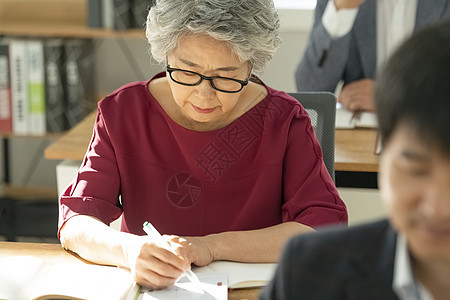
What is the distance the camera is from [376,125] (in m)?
0.81

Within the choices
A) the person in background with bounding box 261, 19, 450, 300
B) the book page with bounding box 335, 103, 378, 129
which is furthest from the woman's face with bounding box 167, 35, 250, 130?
the book page with bounding box 335, 103, 378, 129

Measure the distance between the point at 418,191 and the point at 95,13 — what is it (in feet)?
8.67

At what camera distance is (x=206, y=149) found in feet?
5.66

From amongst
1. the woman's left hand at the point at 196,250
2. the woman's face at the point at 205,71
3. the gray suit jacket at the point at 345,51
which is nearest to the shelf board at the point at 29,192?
the gray suit jacket at the point at 345,51

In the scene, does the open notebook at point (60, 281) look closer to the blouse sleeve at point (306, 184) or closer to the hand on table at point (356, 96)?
the blouse sleeve at point (306, 184)

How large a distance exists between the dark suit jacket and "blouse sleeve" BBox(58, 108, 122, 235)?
0.78 meters

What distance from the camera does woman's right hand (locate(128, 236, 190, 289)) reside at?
53.4 inches

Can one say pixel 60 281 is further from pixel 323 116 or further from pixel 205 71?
pixel 323 116

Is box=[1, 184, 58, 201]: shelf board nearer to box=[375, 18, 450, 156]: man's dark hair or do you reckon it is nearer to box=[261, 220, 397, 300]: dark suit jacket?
box=[261, 220, 397, 300]: dark suit jacket

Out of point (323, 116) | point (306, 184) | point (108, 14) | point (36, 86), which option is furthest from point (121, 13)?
point (306, 184)

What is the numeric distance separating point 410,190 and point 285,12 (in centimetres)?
281

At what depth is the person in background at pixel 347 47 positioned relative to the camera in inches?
102

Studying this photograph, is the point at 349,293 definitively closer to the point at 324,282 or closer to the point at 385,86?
the point at 324,282

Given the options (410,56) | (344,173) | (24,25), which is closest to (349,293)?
(410,56)
